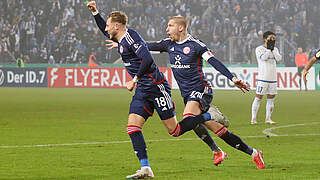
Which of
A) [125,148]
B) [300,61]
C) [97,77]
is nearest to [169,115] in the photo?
[125,148]

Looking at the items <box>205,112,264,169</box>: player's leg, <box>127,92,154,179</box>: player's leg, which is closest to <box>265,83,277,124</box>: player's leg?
<box>205,112,264,169</box>: player's leg

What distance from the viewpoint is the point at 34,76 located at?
1507 inches

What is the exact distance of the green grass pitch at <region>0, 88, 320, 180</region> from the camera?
8008 mm

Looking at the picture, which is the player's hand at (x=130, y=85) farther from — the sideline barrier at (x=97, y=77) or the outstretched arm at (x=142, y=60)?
the sideline barrier at (x=97, y=77)

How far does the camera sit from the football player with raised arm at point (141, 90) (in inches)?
298

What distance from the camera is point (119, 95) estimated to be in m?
29.4

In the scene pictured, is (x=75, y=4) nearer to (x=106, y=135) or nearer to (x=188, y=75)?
(x=106, y=135)

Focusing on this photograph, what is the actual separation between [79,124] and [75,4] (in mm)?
26937

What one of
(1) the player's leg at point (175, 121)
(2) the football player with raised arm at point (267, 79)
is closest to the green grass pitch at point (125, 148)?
(2) the football player with raised arm at point (267, 79)

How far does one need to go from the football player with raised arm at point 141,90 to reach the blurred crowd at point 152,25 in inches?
982

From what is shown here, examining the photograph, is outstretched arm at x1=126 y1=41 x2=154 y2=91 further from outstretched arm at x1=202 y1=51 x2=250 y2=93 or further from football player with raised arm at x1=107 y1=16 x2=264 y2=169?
football player with raised arm at x1=107 y1=16 x2=264 y2=169

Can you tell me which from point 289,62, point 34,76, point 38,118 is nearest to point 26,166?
point 38,118

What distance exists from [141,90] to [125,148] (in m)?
3.04

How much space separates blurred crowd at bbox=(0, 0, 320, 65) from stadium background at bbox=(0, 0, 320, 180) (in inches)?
2.5
